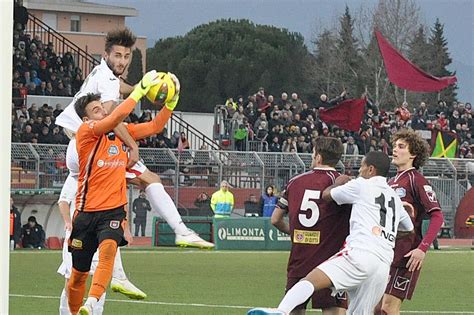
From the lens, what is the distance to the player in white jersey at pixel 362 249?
29.0 ft

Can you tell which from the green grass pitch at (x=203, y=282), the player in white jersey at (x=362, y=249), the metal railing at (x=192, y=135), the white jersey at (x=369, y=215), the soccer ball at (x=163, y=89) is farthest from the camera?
the metal railing at (x=192, y=135)

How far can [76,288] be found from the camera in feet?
33.1

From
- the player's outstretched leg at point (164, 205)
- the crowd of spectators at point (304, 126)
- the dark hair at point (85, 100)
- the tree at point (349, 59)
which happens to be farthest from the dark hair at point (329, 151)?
the tree at point (349, 59)

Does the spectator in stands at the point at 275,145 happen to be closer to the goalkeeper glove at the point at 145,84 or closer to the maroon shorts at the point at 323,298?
the maroon shorts at the point at 323,298

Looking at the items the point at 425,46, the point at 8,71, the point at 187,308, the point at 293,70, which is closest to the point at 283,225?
the point at 187,308


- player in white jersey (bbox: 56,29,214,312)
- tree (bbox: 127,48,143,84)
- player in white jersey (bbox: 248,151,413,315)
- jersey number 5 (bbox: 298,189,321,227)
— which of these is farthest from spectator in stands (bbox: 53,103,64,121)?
tree (bbox: 127,48,143,84)

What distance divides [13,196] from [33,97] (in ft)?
37.2

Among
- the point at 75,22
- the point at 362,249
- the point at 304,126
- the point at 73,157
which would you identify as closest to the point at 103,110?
the point at 73,157

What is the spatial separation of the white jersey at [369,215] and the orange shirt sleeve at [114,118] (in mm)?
1766

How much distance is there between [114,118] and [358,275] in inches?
92.7

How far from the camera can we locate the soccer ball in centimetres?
911

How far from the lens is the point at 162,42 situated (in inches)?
4505

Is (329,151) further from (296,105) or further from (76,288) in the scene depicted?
(296,105)

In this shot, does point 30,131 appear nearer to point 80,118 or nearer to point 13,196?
point 13,196
